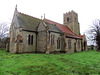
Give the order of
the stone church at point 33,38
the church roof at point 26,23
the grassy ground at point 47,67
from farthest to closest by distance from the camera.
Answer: the church roof at point 26,23, the stone church at point 33,38, the grassy ground at point 47,67

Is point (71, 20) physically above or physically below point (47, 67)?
above

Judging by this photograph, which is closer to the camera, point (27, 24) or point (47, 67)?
point (47, 67)

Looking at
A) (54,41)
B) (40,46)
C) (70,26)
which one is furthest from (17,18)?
(70,26)

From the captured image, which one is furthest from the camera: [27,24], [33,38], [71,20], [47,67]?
[71,20]

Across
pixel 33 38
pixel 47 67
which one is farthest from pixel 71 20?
pixel 47 67

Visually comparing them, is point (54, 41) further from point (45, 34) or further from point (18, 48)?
point (18, 48)

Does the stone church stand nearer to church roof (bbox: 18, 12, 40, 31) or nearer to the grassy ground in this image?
church roof (bbox: 18, 12, 40, 31)

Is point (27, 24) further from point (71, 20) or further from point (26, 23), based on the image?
point (71, 20)

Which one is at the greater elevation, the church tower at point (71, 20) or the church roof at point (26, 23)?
the church tower at point (71, 20)

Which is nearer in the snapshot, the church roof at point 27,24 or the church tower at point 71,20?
the church roof at point 27,24

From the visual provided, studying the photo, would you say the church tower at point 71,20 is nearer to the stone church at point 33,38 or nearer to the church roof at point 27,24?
the stone church at point 33,38

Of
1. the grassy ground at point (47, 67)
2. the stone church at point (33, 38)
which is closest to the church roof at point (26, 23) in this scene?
the stone church at point (33, 38)

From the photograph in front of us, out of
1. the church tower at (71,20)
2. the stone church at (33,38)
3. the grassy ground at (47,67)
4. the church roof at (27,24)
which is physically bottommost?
the grassy ground at (47,67)

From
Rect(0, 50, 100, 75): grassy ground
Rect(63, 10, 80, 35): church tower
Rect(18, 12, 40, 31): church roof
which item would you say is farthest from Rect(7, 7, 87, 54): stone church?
Rect(63, 10, 80, 35): church tower
